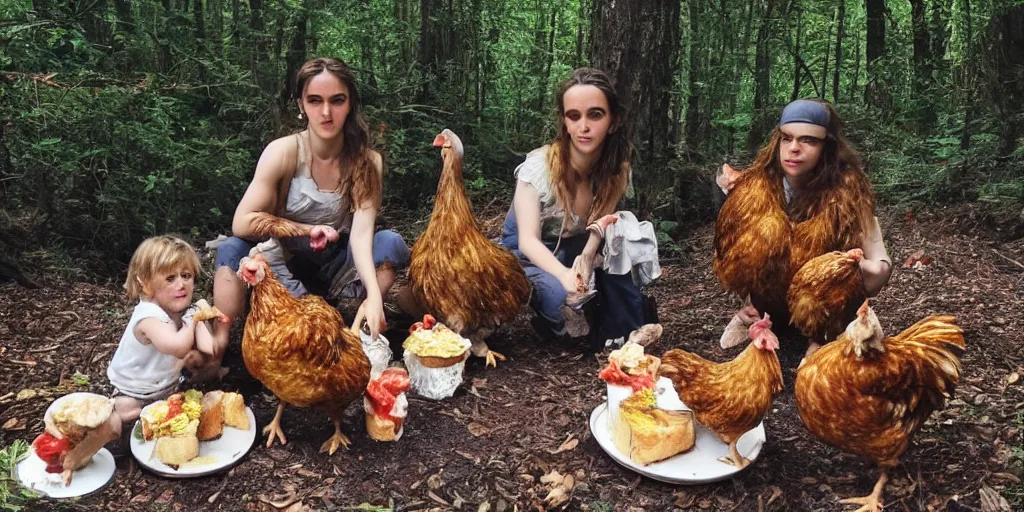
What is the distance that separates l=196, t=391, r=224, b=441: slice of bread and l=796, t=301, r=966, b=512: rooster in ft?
8.73

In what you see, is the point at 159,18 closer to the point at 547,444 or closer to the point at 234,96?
the point at 234,96

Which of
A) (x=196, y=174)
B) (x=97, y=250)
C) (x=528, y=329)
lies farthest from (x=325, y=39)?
(x=528, y=329)

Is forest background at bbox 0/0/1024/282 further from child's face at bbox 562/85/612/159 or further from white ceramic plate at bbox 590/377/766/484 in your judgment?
white ceramic plate at bbox 590/377/766/484

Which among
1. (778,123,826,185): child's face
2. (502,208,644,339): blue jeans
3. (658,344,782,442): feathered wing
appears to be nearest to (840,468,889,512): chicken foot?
(658,344,782,442): feathered wing

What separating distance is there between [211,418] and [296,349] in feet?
1.95

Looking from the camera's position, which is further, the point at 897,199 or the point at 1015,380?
the point at 897,199

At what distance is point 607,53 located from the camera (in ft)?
17.7

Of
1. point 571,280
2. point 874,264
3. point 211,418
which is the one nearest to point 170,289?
point 211,418

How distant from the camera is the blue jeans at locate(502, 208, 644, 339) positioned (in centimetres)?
429

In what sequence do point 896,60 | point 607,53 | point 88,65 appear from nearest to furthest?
point 607,53
point 88,65
point 896,60

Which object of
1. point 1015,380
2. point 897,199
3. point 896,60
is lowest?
point 1015,380

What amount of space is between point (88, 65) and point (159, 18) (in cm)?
103

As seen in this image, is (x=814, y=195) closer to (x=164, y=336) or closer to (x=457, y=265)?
(x=457, y=265)

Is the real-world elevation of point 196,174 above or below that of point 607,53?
below
